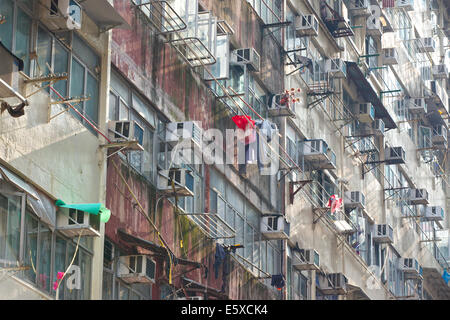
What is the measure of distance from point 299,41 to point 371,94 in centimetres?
618

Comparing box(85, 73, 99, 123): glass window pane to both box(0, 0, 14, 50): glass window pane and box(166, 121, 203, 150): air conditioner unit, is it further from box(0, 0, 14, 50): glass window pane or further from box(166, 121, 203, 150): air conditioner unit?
box(166, 121, 203, 150): air conditioner unit

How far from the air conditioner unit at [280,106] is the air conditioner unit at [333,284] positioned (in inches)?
235

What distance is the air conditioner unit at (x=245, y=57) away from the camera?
2697 cm

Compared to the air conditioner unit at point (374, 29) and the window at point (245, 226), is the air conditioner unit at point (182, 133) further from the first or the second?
the air conditioner unit at point (374, 29)

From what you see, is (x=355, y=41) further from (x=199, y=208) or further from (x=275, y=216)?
(x=199, y=208)

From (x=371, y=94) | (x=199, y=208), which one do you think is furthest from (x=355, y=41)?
(x=199, y=208)

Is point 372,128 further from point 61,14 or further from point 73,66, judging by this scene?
point 61,14

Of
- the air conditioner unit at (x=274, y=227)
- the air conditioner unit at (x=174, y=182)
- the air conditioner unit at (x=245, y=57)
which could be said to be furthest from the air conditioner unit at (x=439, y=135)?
the air conditioner unit at (x=174, y=182)

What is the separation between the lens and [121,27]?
67.4 ft

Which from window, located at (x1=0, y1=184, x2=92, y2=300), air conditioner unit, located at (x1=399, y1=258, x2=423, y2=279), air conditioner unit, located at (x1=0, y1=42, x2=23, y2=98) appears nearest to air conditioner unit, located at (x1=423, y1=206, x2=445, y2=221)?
air conditioner unit, located at (x1=399, y1=258, x2=423, y2=279)

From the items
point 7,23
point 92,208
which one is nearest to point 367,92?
point 92,208

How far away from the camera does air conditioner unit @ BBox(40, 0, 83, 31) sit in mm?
17859

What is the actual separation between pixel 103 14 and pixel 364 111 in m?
20.0

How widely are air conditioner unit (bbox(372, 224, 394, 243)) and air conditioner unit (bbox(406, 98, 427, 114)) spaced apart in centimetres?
919
